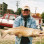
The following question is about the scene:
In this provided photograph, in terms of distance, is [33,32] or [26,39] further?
[26,39]

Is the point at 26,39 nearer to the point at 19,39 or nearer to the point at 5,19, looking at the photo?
the point at 19,39

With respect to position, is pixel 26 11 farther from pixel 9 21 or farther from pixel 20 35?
pixel 9 21

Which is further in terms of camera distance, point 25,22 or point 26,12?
point 25,22

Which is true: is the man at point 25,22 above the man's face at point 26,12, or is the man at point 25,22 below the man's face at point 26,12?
below

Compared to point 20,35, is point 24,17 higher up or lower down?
higher up

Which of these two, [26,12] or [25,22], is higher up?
[26,12]

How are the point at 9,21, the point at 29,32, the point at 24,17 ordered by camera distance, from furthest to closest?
the point at 9,21
the point at 24,17
the point at 29,32

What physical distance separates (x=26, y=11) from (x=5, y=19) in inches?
465

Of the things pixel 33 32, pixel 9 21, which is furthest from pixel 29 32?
pixel 9 21

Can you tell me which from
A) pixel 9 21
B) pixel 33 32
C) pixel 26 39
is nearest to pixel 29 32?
pixel 33 32

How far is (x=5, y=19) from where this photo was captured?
15.7 metres

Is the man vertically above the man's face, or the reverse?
the man's face

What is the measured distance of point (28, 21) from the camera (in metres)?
4.16

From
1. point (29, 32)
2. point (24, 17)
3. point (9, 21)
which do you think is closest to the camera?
point (29, 32)
